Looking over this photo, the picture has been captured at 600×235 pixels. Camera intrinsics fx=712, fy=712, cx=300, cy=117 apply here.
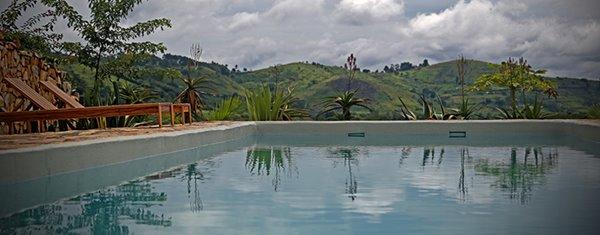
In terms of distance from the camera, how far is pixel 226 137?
1038 cm

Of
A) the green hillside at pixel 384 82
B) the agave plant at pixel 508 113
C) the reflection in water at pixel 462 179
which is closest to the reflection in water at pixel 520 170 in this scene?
the reflection in water at pixel 462 179

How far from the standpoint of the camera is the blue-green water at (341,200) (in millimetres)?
3930

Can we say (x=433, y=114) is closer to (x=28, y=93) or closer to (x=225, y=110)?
(x=225, y=110)

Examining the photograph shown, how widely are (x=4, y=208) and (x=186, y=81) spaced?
27.2 feet

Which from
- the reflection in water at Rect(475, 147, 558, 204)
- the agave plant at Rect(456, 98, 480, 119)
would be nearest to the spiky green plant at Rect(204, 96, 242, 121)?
the agave plant at Rect(456, 98, 480, 119)

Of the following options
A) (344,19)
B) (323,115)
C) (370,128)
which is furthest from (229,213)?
(344,19)

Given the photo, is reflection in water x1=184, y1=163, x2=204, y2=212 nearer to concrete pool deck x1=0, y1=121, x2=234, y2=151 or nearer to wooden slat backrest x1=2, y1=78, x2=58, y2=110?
concrete pool deck x1=0, y1=121, x2=234, y2=151

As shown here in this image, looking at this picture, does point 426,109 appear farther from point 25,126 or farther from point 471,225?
point 471,225

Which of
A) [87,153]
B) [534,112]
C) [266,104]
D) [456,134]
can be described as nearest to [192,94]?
[266,104]

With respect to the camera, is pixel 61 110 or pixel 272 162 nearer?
pixel 272 162

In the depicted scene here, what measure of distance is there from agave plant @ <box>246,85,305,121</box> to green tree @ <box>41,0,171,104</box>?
1868mm

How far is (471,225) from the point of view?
3939 mm

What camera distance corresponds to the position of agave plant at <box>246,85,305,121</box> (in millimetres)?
13043

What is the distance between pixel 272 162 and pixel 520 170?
2586 mm
